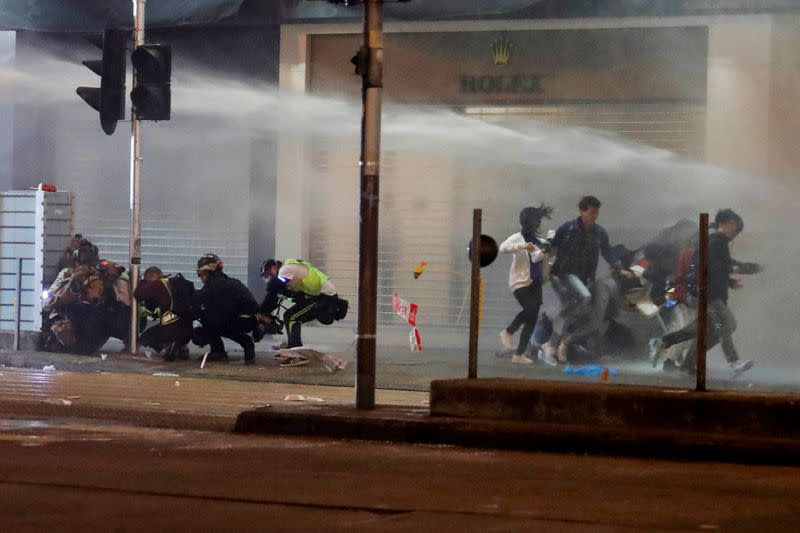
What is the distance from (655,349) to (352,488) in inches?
362

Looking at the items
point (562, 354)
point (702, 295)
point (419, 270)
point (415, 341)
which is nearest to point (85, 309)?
point (419, 270)

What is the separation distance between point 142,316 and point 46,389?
4184 millimetres

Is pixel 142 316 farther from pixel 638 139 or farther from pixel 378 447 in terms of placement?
pixel 378 447

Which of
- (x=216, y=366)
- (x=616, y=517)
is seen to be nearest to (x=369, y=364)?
(x=616, y=517)

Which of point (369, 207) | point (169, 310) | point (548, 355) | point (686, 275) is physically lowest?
point (548, 355)

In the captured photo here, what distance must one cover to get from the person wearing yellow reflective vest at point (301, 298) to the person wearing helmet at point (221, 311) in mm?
204

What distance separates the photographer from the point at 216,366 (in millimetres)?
15945

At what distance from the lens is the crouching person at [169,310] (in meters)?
16.4

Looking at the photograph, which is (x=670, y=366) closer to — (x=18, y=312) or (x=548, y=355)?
(x=548, y=355)

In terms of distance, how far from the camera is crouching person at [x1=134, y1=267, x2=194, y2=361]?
53.8 feet

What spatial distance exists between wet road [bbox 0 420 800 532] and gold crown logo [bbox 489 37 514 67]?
10972 millimetres

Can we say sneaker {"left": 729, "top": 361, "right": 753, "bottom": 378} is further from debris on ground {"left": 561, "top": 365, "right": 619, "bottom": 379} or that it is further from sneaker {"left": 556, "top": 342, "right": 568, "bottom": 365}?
sneaker {"left": 556, "top": 342, "right": 568, "bottom": 365}

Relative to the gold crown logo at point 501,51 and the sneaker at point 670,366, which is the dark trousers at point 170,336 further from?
the gold crown logo at point 501,51

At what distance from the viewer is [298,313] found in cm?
1623
